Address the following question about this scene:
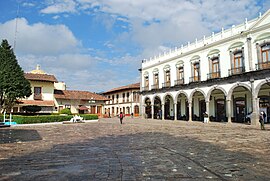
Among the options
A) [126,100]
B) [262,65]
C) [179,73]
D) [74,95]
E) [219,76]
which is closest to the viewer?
[262,65]

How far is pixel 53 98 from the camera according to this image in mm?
36000

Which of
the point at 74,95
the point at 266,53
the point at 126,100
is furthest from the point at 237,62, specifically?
the point at 126,100

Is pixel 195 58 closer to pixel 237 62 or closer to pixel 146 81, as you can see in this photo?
pixel 237 62

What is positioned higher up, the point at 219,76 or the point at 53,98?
the point at 219,76

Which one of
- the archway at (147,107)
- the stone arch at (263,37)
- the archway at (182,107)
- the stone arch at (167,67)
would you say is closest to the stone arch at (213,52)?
the stone arch at (263,37)

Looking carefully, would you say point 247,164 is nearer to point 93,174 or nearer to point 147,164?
point 147,164

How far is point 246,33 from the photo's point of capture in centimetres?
2308

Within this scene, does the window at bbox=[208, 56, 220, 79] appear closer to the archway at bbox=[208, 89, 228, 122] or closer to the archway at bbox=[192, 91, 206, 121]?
the archway at bbox=[208, 89, 228, 122]

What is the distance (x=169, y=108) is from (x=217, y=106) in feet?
29.1

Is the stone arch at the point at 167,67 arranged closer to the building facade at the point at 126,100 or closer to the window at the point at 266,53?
the building facade at the point at 126,100

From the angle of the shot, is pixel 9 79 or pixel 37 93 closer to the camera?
pixel 9 79

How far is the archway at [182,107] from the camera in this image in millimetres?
32938

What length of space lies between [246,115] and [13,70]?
962 inches

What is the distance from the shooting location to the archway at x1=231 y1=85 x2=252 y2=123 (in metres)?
25.0
